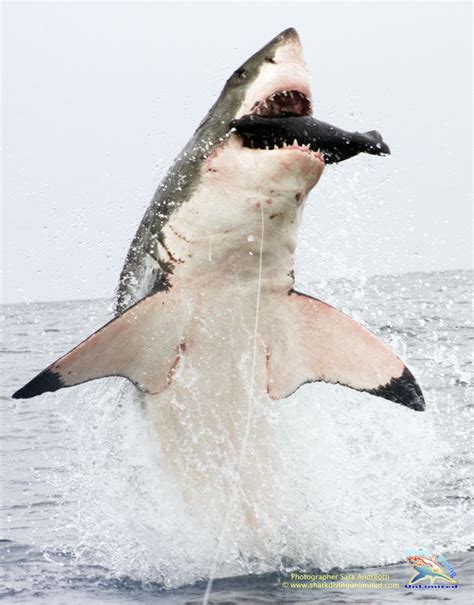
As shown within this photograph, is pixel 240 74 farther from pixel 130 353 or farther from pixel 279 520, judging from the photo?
pixel 279 520

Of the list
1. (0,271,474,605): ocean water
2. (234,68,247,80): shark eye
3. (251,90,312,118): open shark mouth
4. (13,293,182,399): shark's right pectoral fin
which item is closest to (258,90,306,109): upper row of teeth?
(251,90,312,118): open shark mouth

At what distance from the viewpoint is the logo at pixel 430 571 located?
7535mm

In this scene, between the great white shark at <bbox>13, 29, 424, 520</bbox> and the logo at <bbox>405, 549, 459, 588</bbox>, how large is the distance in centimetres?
120

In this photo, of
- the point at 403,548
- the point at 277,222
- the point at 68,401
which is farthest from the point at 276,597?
the point at 68,401

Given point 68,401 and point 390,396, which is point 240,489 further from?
point 68,401

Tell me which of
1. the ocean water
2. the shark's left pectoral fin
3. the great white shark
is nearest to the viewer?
the great white shark

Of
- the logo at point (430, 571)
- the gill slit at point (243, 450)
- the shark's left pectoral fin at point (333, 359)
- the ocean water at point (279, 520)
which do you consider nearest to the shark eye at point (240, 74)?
the gill slit at point (243, 450)

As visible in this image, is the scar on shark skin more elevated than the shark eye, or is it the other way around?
the shark eye

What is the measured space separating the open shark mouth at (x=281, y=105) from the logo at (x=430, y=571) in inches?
138

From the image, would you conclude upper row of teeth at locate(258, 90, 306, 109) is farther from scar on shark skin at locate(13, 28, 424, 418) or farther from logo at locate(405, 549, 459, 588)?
logo at locate(405, 549, 459, 588)

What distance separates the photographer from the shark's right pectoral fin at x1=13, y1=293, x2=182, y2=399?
7520 mm

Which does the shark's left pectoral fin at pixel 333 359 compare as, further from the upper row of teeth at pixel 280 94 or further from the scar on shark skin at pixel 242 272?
the upper row of teeth at pixel 280 94

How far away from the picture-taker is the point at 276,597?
7.31 metres

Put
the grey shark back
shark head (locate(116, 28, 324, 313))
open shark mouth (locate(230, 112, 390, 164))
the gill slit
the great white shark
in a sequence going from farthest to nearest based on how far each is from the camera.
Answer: the gill slit
the grey shark back
the great white shark
shark head (locate(116, 28, 324, 313))
open shark mouth (locate(230, 112, 390, 164))
